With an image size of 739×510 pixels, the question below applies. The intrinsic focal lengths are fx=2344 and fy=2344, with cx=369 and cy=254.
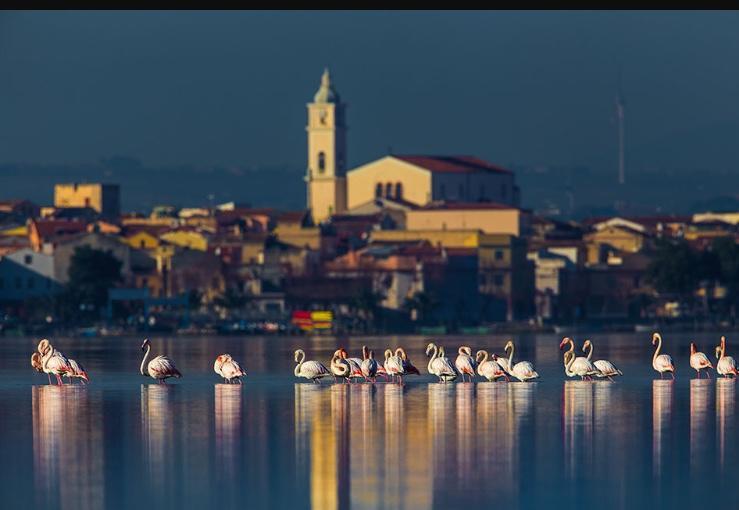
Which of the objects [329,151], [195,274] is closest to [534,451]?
[195,274]

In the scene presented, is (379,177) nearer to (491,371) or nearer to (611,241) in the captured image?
(611,241)

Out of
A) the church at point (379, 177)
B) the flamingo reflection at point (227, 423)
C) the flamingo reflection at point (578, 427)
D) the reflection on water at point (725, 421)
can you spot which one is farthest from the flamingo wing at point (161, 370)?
the church at point (379, 177)

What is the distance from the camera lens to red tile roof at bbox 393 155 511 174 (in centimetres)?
15612

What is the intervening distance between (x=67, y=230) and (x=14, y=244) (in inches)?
188

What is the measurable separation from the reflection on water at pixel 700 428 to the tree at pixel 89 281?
2386 inches

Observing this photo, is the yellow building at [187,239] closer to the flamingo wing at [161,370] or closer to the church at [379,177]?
the church at [379,177]

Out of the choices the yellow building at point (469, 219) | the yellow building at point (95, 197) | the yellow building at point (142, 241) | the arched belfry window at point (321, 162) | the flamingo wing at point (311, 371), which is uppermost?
the arched belfry window at point (321, 162)

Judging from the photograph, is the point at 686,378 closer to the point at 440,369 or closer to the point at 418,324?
the point at 440,369

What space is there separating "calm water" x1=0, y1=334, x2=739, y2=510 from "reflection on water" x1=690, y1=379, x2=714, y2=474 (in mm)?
28

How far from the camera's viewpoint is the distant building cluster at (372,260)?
340 feet

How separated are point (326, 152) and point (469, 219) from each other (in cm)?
3624

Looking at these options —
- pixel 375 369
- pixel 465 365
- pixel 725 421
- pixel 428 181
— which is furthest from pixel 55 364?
pixel 428 181

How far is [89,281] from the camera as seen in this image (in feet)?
319

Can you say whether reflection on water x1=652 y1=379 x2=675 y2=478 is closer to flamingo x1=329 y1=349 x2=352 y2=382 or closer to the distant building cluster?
flamingo x1=329 y1=349 x2=352 y2=382
